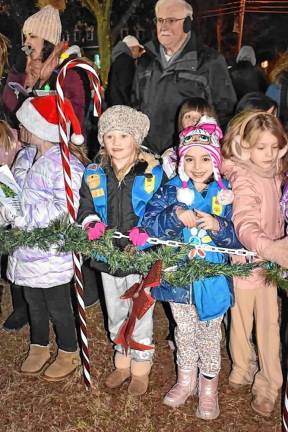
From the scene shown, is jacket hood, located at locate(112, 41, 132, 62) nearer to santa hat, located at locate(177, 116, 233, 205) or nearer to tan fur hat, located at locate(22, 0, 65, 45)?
tan fur hat, located at locate(22, 0, 65, 45)

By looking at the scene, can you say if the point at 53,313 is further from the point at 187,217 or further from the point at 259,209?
the point at 259,209

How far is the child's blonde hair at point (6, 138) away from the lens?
418 centimetres

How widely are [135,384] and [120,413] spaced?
233 millimetres

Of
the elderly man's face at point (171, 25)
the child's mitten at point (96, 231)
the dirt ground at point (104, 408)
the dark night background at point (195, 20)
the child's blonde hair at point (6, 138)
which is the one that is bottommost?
the dirt ground at point (104, 408)

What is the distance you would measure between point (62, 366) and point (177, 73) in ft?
8.27

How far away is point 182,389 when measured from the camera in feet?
A: 11.4

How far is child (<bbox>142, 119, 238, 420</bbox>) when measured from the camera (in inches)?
117

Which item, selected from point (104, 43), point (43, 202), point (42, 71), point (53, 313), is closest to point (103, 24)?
point (104, 43)

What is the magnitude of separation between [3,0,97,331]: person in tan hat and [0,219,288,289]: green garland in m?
1.46

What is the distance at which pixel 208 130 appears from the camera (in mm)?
3137

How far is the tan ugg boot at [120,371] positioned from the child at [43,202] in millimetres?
337

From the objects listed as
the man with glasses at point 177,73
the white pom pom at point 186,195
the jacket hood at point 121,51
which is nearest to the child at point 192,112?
the man with glasses at point 177,73

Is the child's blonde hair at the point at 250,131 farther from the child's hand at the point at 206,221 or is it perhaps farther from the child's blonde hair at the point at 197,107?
the child's hand at the point at 206,221

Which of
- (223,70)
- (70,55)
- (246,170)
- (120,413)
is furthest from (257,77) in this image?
(120,413)
